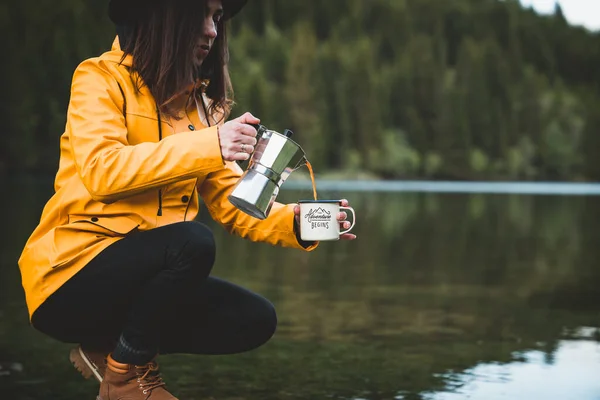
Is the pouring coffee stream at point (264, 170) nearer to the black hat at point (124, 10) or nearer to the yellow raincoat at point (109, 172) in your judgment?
the yellow raincoat at point (109, 172)

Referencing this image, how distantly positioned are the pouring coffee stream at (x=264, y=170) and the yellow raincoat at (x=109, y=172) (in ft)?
0.65

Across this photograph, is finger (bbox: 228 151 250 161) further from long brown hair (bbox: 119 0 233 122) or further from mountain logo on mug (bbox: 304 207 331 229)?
mountain logo on mug (bbox: 304 207 331 229)

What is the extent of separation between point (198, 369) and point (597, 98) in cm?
14498

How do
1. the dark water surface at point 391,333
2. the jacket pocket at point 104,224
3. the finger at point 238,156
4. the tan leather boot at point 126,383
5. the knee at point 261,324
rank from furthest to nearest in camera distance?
the dark water surface at point 391,333 < the knee at point 261,324 < the tan leather boot at point 126,383 < the jacket pocket at point 104,224 < the finger at point 238,156

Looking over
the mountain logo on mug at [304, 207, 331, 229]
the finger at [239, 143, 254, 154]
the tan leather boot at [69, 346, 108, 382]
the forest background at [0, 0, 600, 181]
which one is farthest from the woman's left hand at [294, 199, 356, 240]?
the forest background at [0, 0, 600, 181]

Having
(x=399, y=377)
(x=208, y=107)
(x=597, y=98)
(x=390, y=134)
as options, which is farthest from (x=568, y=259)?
(x=597, y=98)

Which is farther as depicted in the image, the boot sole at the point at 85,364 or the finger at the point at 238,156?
the boot sole at the point at 85,364

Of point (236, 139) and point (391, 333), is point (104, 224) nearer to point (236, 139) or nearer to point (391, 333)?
point (236, 139)

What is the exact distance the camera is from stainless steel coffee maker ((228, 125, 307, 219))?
3389 mm

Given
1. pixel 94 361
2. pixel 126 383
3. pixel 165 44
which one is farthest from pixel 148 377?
pixel 165 44

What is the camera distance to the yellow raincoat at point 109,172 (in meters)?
3.14

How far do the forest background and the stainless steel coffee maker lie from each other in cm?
6755

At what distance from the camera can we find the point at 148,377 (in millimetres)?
3543

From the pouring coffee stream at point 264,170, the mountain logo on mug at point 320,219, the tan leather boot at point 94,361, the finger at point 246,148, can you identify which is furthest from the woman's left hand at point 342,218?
the tan leather boot at point 94,361
